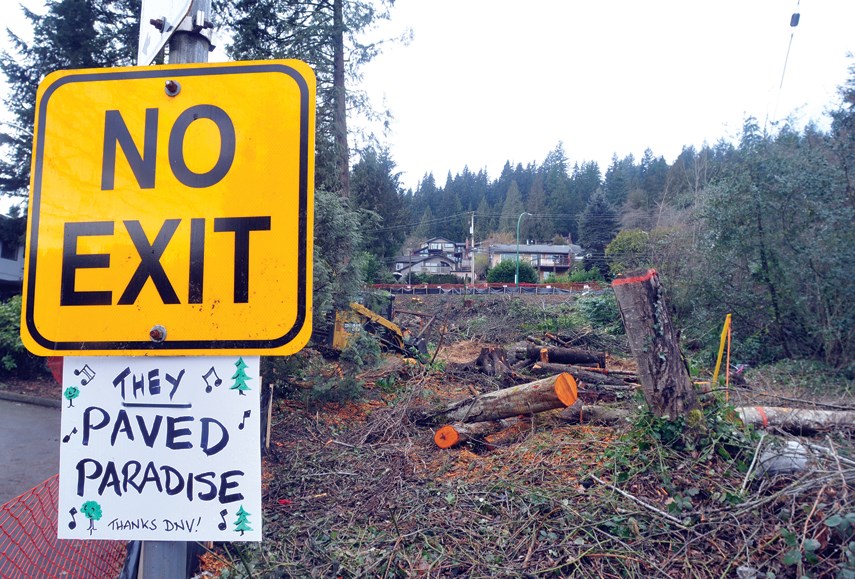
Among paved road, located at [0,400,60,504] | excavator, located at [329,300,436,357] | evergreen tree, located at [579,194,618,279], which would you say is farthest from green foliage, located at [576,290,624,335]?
evergreen tree, located at [579,194,618,279]

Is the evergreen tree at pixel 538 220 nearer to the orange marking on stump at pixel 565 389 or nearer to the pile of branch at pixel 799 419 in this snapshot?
the orange marking on stump at pixel 565 389

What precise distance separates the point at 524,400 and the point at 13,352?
11734 millimetres

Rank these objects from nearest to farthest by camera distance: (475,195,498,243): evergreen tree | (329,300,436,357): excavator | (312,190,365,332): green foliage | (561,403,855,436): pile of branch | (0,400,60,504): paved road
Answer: (561,403,855,436): pile of branch
(0,400,60,504): paved road
(312,190,365,332): green foliage
(329,300,436,357): excavator
(475,195,498,243): evergreen tree

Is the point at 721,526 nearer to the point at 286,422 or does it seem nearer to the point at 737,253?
the point at 286,422

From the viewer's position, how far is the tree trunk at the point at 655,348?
185 inches

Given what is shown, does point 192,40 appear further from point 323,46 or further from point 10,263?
point 10,263

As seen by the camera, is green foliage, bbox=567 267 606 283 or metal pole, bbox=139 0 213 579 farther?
green foliage, bbox=567 267 606 283

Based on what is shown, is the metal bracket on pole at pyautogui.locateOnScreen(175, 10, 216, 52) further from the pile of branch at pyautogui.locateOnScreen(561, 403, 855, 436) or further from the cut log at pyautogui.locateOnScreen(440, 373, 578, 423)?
the cut log at pyautogui.locateOnScreen(440, 373, 578, 423)

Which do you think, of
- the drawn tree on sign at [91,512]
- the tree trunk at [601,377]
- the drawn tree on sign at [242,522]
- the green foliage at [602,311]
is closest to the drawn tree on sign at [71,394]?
the drawn tree on sign at [91,512]

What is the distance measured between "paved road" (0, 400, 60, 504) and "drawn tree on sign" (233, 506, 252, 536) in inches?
228

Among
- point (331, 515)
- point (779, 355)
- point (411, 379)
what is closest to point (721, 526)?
point (331, 515)

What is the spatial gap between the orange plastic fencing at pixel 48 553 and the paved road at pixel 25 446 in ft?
7.42

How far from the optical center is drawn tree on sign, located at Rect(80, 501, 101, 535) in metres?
1.42

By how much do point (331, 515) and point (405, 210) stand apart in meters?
41.2
